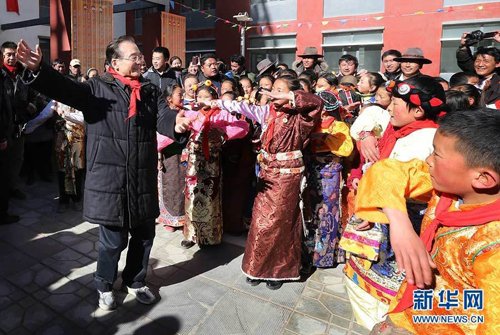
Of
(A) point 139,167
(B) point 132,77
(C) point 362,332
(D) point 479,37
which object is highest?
(D) point 479,37

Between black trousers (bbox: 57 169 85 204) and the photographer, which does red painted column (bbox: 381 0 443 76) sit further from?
black trousers (bbox: 57 169 85 204)

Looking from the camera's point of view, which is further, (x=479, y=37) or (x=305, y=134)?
(x=479, y=37)

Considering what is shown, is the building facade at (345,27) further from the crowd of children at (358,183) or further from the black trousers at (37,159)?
the crowd of children at (358,183)

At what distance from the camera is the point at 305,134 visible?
9.30 ft

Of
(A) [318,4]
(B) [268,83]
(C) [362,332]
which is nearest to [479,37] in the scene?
(B) [268,83]

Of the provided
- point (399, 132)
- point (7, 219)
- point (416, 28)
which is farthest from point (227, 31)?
point (399, 132)

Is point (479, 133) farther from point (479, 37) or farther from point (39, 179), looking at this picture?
point (39, 179)

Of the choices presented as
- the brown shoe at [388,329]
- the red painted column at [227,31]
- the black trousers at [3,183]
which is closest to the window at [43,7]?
the red painted column at [227,31]

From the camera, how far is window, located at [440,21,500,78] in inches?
397

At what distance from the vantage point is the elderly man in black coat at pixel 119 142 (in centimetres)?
236

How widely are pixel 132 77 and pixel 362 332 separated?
93.6 inches

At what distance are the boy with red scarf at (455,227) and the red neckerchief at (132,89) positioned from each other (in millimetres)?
1643

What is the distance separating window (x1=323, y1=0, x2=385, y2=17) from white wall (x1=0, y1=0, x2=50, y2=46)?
12.5 meters

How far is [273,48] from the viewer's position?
1371cm
